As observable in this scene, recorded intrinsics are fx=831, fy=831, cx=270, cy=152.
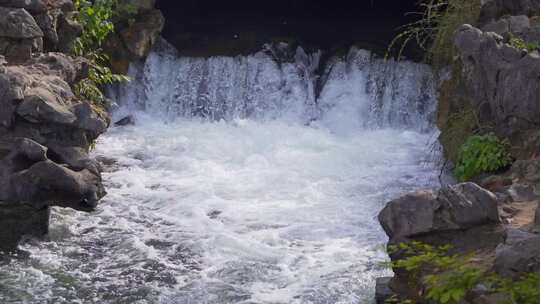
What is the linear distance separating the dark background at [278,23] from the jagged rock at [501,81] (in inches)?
Result: 203

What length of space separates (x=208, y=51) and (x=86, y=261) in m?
6.23

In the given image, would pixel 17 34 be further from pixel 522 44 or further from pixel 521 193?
pixel 521 193

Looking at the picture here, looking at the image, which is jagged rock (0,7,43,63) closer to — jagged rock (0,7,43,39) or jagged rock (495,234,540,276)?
jagged rock (0,7,43,39)

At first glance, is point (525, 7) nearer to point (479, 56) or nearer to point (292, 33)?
point (479, 56)

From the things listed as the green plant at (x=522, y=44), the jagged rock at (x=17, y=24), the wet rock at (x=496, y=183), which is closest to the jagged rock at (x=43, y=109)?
the jagged rock at (x=17, y=24)

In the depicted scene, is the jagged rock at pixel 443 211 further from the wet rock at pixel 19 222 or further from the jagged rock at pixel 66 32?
the jagged rock at pixel 66 32

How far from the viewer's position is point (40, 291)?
663cm

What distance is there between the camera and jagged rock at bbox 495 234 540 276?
4.70 m

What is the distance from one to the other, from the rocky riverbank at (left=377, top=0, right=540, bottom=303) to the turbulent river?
57 cm

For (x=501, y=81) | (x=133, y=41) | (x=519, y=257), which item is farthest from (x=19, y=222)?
(x=133, y=41)

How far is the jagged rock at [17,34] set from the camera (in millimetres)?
8031

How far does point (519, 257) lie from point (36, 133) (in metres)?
4.41

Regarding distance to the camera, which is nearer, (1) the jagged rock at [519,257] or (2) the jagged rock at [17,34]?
(1) the jagged rock at [519,257]

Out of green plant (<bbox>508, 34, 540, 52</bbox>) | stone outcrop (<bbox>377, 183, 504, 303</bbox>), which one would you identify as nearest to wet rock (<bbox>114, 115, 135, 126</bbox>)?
green plant (<bbox>508, 34, 540, 52</bbox>)
